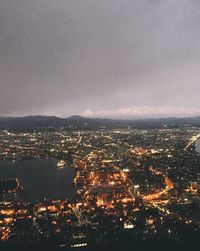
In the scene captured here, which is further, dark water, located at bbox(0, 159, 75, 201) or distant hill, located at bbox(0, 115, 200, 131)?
distant hill, located at bbox(0, 115, 200, 131)

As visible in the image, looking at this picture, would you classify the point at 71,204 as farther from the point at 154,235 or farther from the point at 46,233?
the point at 154,235

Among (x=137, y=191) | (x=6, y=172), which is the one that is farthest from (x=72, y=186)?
(x=6, y=172)

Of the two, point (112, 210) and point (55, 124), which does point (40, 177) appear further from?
point (55, 124)

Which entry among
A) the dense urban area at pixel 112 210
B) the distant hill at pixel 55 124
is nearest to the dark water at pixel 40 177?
the dense urban area at pixel 112 210

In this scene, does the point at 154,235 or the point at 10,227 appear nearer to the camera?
the point at 154,235

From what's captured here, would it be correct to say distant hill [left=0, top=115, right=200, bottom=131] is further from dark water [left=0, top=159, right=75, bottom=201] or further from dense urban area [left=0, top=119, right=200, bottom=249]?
dense urban area [left=0, top=119, right=200, bottom=249]

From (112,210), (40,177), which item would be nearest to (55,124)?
(40,177)

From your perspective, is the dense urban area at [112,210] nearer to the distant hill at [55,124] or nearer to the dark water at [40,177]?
the dark water at [40,177]

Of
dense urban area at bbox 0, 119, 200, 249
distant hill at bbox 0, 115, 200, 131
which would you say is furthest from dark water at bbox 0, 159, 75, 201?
distant hill at bbox 0, 115, 200, 131
